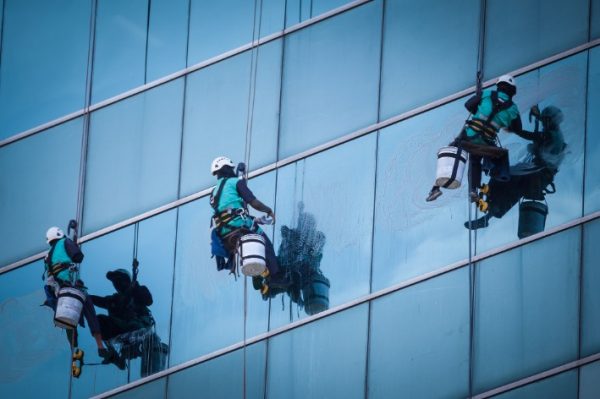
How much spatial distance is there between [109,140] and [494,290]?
5.65 meters

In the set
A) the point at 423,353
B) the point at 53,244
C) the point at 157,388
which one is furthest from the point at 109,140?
the point at 423,353

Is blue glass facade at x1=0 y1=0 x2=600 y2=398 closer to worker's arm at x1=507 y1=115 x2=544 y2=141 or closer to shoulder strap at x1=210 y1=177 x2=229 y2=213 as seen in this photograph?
worker's arm at x1=507 y1=115 x2=544 y2=141

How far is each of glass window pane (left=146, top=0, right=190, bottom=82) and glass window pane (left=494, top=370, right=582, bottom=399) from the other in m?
6.24

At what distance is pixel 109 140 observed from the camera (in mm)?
25625

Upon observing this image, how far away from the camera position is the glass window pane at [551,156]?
22922 mm

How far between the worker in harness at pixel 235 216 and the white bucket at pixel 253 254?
0.75 ft

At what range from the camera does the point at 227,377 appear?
23875 mm

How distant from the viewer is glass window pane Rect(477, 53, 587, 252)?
902 inches

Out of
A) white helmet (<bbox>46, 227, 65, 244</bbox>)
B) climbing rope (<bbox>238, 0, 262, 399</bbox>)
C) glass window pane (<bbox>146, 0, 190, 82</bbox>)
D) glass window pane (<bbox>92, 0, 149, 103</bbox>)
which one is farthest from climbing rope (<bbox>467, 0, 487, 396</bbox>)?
white helmet (<bbox>46, 227, 65, 244</bbox>)

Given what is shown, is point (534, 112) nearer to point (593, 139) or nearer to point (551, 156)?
point (551, 156)

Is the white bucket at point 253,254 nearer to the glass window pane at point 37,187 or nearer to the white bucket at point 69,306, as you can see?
the white bucket at point 69,306

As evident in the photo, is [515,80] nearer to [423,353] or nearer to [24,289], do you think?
[423,353]

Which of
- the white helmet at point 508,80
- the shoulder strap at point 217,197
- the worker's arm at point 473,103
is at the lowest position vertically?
the shoulder strap at point 217,197

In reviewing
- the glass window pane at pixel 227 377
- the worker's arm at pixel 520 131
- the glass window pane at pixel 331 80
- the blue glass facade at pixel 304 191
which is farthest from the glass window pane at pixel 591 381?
the glass window pane at pixel 331 80
